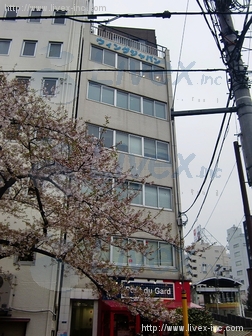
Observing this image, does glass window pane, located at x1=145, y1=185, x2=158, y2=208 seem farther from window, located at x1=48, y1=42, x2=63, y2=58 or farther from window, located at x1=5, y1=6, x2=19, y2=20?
window, located at x1=5, y1=6, x2=19, y2=20

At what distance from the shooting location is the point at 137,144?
1576 centimetres

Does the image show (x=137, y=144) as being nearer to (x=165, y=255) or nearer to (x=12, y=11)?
(x=165, y=255)

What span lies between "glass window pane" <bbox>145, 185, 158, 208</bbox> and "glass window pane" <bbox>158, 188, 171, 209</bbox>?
22 centimetres

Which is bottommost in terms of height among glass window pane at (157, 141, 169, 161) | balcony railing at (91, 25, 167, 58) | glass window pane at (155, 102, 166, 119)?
glass window pane at (157, 141, 169, 161)

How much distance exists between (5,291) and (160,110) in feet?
40.9

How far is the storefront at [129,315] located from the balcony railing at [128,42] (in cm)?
1475

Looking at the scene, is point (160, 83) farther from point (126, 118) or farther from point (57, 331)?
point (57, 331)

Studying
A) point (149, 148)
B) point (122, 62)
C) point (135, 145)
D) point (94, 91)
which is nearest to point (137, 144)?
point (135, 145)

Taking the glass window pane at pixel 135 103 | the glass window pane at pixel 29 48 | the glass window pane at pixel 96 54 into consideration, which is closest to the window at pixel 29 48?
the glass window pane at pixel 29 48

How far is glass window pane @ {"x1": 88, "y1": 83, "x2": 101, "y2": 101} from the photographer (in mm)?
15980

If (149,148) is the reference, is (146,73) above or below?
above

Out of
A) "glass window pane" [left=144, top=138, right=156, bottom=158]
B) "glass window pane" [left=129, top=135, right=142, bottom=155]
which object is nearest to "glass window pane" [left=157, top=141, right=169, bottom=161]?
"glass window pane" [left=144, top=138, right=156, bottom=158]

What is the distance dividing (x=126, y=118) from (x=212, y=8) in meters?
10.3

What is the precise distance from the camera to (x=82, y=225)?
787cm
